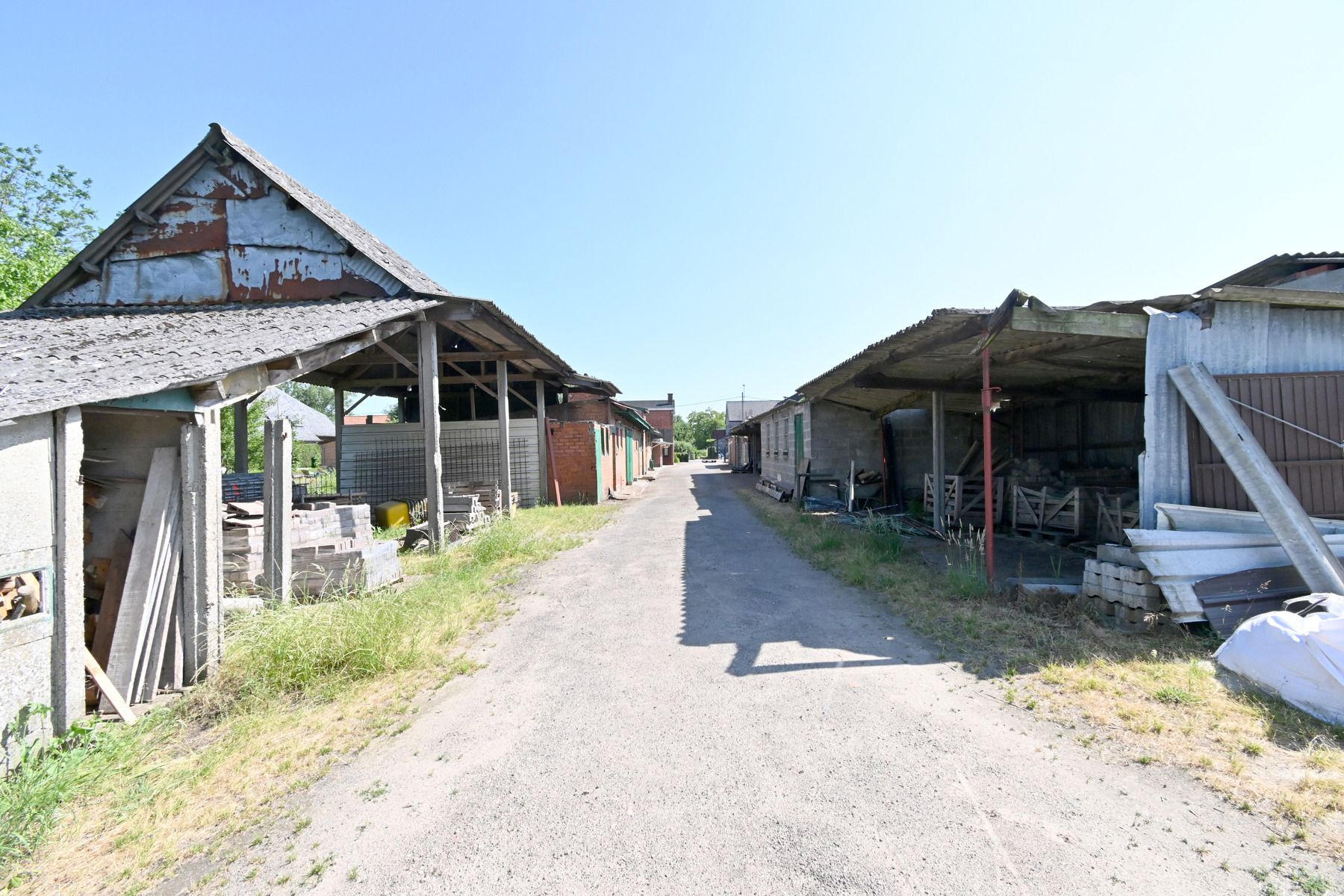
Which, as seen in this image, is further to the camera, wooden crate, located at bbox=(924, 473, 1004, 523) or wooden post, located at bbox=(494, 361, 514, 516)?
wooden post, located at bbox=(494, 361, 514, 516)

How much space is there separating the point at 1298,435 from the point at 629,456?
61.9ft

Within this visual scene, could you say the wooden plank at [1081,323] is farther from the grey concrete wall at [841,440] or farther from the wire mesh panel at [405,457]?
the wire mesh panel at [405,457]

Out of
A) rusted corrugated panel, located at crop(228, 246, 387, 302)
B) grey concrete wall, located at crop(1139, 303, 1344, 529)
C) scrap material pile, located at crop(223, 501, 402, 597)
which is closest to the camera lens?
grey concrete wall, located at crop(1139, 303, 1344, 529)

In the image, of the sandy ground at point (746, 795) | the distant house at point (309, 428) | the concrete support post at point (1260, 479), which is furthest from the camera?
the distant house at point (309, 428)

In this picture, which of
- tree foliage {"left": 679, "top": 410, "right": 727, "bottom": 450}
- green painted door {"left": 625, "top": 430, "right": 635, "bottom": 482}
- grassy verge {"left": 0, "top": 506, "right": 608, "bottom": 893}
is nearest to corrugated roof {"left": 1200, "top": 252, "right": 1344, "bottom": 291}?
grassy verge {"left": 0, "top": 506, "right": 608, "bottom": 893}

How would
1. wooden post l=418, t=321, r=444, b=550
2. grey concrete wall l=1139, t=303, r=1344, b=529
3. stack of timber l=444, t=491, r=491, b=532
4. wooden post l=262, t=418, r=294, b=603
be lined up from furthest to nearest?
stack of timber l=444, t=491, r=491, b=532 < wooden post l=418, t=321, r=444, b=550 < wooden post l=262, t=418, r=294, b=603 < grey concrete wall l=1139, t=303, r=1344, b=529

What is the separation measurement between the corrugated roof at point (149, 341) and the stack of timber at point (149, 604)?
697 mm

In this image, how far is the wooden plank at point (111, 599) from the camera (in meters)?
3.60

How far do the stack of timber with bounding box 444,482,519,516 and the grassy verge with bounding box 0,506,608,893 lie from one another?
17.0 feet

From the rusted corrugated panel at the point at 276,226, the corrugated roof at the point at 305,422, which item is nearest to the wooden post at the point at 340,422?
the rusted corrugated panel at the point at 276,226

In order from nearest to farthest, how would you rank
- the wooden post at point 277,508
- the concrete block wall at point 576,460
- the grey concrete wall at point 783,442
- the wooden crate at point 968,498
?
the wooden post at point 277,508 → the wooden crate at point 968,498 → the grey concrete wall at point 783,442 → the concrete block wall at point 576,460

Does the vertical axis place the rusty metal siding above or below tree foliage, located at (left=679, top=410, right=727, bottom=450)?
below

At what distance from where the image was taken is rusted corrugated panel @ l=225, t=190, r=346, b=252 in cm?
772

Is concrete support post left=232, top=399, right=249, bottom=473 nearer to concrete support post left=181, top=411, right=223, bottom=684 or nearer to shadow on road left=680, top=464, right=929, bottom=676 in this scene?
concrete support post left=181, top=411, right=223, bottom=684
